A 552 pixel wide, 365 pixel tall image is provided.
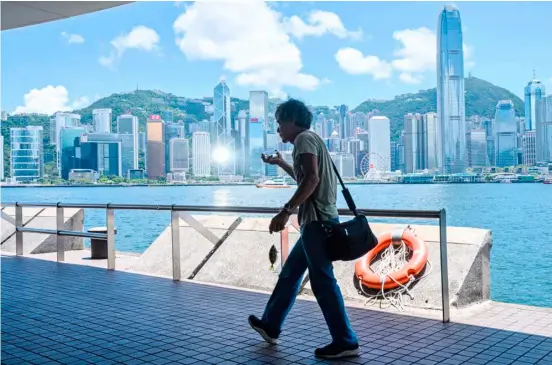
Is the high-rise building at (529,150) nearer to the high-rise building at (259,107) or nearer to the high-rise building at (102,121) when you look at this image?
the high-rise building at (259,107)

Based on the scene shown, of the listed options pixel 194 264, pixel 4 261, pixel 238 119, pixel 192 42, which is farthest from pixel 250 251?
pixel 192 42

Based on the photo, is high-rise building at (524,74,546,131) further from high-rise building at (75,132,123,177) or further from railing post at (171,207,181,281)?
railing post at (171,207,181,281)

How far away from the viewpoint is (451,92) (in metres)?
89.7

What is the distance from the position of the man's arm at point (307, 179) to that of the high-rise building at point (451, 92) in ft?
244

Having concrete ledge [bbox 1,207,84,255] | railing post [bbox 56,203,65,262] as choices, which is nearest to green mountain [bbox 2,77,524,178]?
concrete ledge [bbox 1,207,84,255]

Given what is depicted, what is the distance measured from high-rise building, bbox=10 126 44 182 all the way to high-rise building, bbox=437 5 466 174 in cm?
5105

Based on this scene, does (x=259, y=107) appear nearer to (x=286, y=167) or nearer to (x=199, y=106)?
(x=199, y=106)

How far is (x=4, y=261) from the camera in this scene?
8609 mm

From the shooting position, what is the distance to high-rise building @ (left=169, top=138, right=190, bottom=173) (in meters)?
74.7

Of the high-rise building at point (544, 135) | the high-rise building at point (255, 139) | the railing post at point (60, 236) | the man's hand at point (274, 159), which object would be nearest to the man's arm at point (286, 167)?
the man's hand at point (274, 159)

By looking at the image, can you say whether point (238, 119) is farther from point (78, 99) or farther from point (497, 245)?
point (78, 99)

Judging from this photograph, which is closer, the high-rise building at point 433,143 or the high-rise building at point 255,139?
the high-rise building at point 255,139

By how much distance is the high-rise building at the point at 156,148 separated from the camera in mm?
76738

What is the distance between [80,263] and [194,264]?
89.6 inches
